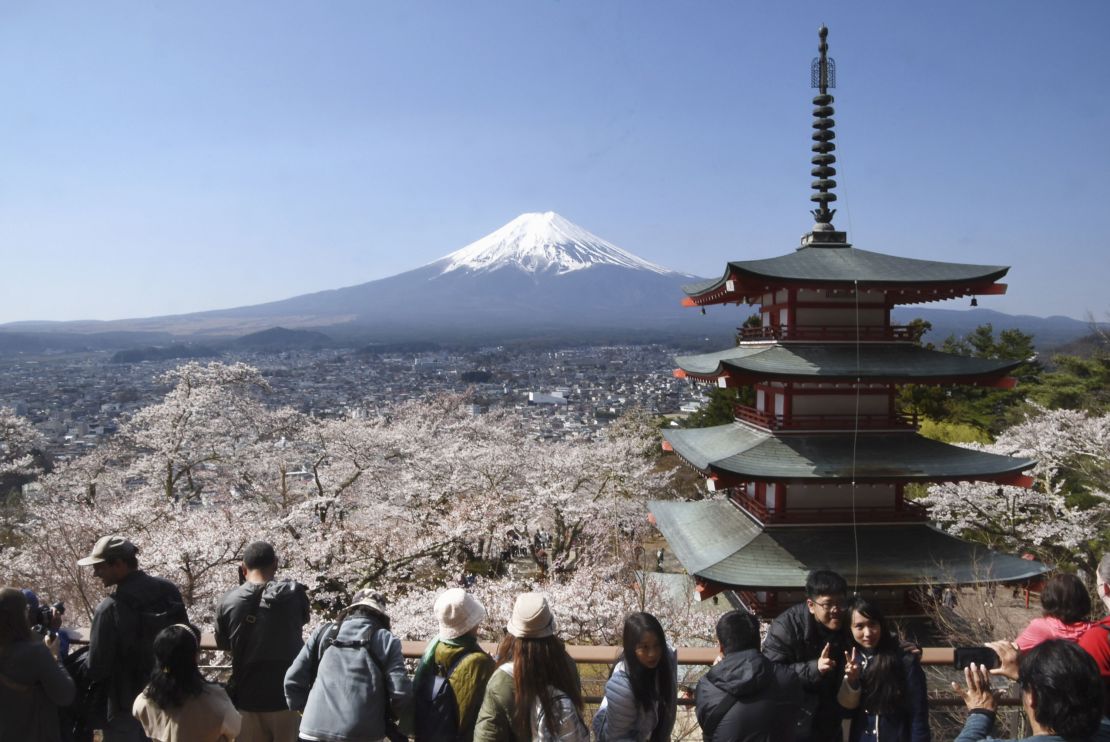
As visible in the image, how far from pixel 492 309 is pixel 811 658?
142281 millimetres

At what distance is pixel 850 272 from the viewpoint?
905 centimetres

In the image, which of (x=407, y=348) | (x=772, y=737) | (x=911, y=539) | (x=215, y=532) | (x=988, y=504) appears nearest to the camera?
(x=772, y=737)

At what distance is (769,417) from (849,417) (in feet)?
3.45

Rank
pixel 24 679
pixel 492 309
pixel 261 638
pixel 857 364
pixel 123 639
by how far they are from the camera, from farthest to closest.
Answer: pixel 492 309, pixel 857 364, pixel 261 638, pixel 123 639, pixel 24 679

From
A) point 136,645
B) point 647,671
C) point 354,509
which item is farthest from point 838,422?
point 354,509

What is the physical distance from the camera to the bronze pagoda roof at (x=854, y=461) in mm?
8547

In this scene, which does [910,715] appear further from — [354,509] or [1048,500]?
[354,509]

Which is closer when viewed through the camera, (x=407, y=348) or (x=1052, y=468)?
(x=1052, y=468)

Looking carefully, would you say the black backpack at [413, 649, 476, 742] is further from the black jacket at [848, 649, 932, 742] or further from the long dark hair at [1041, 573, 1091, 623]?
the long dark hair at [1041, 573, 1091, 623]

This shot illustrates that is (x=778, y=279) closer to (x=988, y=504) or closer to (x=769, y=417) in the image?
(x=769, y=417)

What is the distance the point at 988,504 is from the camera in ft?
53.1

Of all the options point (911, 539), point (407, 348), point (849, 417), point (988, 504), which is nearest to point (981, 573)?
point (911, 539)

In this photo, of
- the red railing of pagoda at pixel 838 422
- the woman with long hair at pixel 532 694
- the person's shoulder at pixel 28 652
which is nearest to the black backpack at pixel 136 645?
the person's shoulder at pixel 28 652

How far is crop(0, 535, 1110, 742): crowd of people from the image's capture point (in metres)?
2.89
